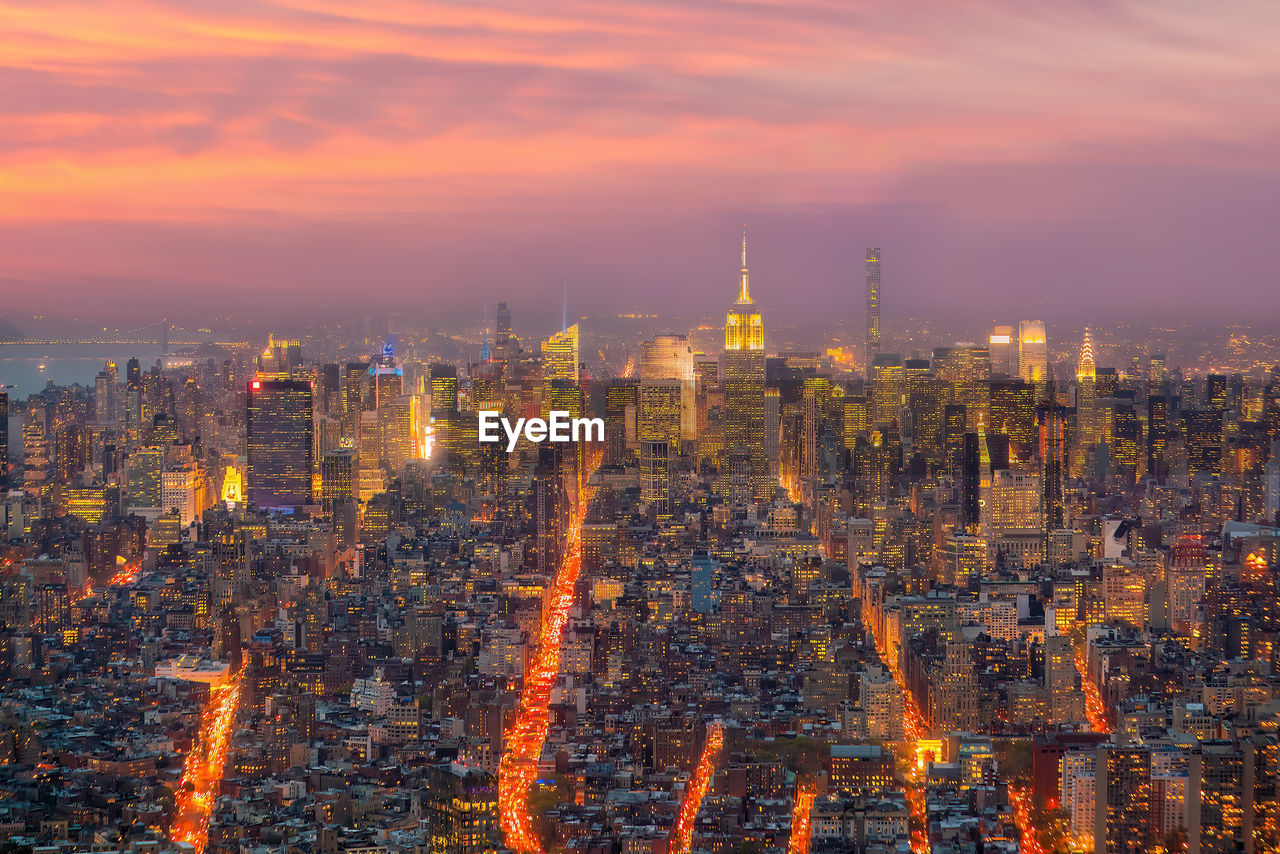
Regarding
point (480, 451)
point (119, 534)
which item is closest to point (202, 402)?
point (480, 451)

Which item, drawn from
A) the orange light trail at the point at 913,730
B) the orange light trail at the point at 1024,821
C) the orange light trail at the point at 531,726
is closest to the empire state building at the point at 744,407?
the orange light trail at the point at 531,726

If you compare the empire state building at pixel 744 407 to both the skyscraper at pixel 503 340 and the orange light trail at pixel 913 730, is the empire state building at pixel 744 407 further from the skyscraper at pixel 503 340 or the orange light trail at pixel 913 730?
the orange light trail at pixel 913 730

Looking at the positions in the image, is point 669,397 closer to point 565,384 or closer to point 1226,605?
point 565,384

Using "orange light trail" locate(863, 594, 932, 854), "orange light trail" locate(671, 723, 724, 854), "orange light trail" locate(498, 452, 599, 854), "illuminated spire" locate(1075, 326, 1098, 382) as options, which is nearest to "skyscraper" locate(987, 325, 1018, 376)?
"illuminated spire" locate(1075, 326, 1098, 382)

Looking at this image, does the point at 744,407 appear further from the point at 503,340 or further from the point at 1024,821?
the point at 1024,821

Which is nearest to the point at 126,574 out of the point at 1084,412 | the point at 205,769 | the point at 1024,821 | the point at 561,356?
the point at 561,356
